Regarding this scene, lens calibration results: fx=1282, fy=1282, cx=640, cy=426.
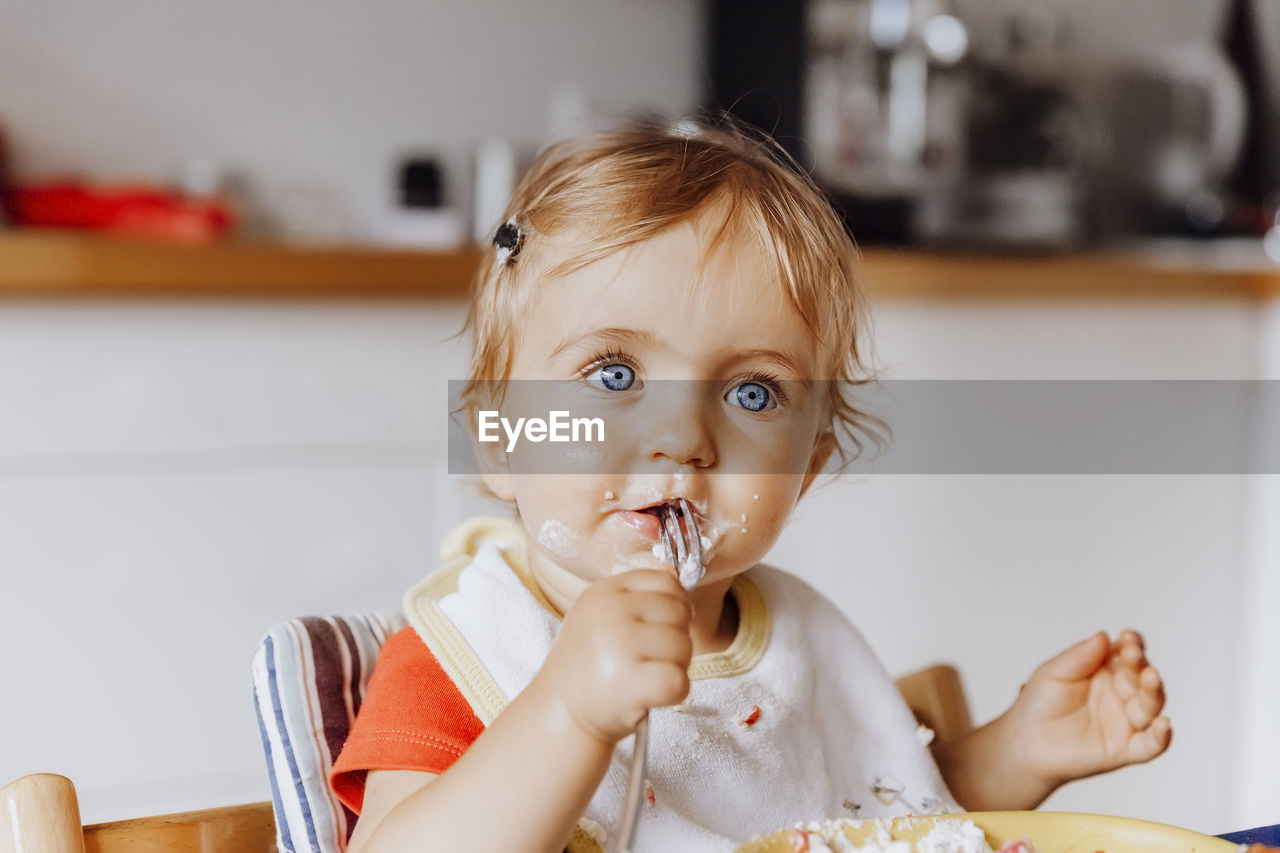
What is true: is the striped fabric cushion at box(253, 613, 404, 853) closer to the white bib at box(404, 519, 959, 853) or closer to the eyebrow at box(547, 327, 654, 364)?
the white bib at box(404, 519, 959, 853)

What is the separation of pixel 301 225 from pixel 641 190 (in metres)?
1.54

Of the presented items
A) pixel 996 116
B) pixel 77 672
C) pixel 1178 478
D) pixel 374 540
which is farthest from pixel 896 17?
pixel 77 672

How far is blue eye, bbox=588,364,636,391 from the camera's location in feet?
Result: 2.11

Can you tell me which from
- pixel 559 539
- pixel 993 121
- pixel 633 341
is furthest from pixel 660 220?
pixel 993 121

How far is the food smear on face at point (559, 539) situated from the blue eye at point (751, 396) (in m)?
0.11

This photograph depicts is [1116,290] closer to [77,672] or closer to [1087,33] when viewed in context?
[1087,33]

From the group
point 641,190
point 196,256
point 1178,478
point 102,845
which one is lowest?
point 1178,478

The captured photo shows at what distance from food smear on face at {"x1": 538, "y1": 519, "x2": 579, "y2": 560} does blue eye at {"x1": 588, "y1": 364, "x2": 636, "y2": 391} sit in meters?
0.07

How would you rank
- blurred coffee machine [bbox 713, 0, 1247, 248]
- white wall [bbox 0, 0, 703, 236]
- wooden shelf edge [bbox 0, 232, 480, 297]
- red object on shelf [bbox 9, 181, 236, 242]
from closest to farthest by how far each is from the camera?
wooden shelf edge [bbox 0, 232, 480, 297]
red object on shelf [bbox 9, 181, 236, 242]
white wall [bbox 0, 0, 703, 236]
blurred coffee machine [bbox 713, 0, 1247, 248]

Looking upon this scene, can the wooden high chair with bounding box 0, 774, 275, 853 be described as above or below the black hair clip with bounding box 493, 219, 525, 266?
below

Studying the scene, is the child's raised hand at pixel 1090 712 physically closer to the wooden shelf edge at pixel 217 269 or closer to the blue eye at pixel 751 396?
the blue eye at pixel 751 396

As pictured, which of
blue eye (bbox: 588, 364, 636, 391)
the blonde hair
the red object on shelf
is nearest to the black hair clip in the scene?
the blonde hair

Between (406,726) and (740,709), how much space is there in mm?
204

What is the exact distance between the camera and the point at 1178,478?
176cm
